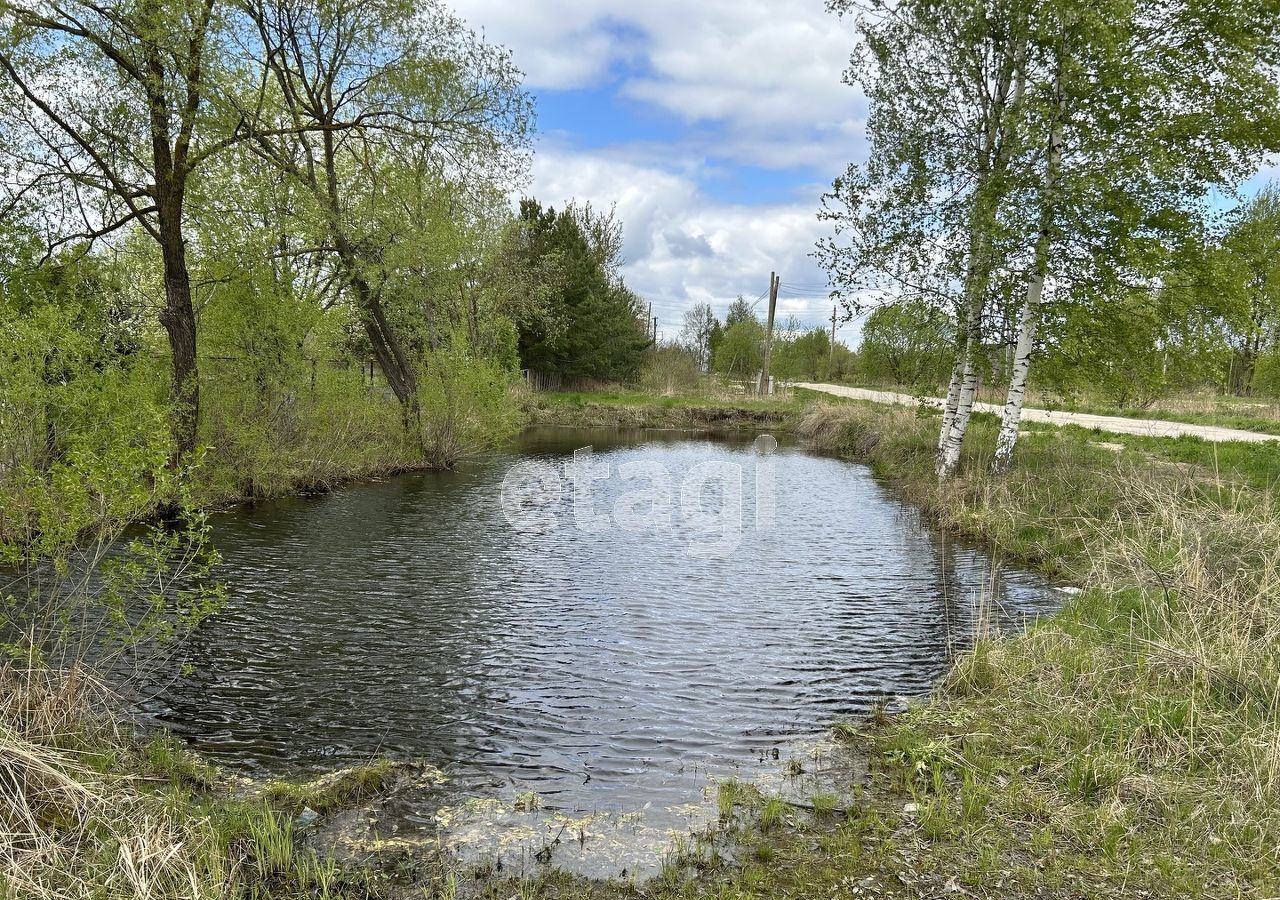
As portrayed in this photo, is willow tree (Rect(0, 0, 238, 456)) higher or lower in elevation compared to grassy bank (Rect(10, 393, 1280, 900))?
higher

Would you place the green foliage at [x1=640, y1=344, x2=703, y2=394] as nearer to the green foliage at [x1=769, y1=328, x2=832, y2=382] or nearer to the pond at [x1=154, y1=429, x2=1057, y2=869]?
the green foliage at [x1=769, y1=328, x2=832, y2=382]

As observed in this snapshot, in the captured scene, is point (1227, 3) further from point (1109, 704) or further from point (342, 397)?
point (342, 397)

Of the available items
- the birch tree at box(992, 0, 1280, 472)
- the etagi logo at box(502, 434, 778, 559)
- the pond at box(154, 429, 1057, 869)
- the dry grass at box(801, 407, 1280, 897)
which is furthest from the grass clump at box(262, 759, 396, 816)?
the birch tree at box(992, 0, 1280, 472)

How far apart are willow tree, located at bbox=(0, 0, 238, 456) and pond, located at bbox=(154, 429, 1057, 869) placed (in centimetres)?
456

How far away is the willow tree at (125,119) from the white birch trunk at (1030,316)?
47.4 ft

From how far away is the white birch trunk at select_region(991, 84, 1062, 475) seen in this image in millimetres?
13775

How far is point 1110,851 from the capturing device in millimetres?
4426

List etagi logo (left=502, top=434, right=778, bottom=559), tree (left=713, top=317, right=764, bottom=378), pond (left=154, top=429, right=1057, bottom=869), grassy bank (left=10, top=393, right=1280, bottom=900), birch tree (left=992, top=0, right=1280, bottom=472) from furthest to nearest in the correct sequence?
tree (left=713, top=317, right=764, bottom=378)
etagi logo (left=502, top=434, right=778, bottom=559)
birch tree (left=992, top=0, right=1280, bottom=472)
pond (left=154, top=429, right=1057, bottom=869)
grassy bank (left=10, top=393, right=1280, bottom=900)

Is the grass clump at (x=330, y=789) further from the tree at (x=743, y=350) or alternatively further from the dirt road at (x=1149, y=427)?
the tree at (x=743, y=350)

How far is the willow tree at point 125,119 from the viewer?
12633 mm

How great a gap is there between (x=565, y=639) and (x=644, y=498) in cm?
1050

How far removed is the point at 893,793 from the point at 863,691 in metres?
2.33

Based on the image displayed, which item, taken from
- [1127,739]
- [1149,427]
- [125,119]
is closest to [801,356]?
[1149,427]

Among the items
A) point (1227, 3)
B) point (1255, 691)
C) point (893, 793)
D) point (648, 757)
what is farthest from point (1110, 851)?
point (1227, 3)
